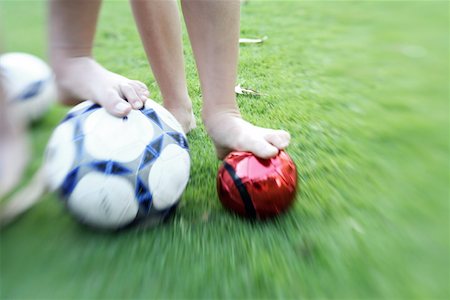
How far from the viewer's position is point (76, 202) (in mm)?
1346

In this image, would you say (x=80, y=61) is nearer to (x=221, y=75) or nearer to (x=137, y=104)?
(x=137, y=104)

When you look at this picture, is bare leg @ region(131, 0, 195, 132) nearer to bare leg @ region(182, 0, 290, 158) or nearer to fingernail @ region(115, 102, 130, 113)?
bare leg @ region(182, 0, 290, 158)

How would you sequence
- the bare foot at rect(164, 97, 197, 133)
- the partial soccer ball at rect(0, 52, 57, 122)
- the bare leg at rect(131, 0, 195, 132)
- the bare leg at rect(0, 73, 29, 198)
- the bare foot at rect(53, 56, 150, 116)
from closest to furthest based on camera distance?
the bare foot at rect(53, 56, 150, 116) → the bare leg at rect(0, 73, 29, 198) → the bare leg at rect(131, 0, 195, 132) → the bare foot at rect(164, 97, 197, 133) → the partial soccer ball at rect(0, 52, 57, 122)

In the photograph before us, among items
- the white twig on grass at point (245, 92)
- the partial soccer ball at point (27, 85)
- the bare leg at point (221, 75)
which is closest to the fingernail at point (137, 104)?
the bare leg at point (221, 75)

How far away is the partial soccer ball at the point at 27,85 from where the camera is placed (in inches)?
85.8

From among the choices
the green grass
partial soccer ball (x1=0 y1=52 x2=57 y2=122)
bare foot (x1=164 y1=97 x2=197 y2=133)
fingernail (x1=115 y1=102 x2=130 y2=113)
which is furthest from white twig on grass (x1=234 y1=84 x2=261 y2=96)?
fingernail (x1=115 y1=102 x2=130 y2=113)

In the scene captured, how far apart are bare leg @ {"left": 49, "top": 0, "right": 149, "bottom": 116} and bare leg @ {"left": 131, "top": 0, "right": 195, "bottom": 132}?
0.23m

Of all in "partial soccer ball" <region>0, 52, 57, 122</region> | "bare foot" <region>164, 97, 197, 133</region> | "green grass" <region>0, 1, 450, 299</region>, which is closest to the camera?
"green grass" <region>0, 1, 450, 299</region>

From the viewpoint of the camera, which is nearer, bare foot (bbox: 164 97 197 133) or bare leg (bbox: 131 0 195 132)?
bare leg (bbox: 131 0 195 132)

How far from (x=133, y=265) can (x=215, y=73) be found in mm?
741

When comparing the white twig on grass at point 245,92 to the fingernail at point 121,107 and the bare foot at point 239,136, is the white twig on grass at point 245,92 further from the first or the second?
the fingernail at point 121,107

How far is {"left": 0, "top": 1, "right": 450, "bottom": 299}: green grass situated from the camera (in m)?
1.20

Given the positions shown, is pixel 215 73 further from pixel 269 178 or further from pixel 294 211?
pixel 294 211

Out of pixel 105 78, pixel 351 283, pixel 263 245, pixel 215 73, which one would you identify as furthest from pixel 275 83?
pixel 351 283
